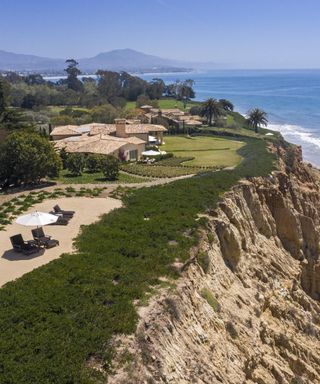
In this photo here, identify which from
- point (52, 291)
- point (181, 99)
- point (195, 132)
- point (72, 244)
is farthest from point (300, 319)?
point (181, 99)

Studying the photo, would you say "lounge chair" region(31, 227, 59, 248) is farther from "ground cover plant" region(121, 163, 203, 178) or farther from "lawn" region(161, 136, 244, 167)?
"lawn" region(161, 136, 244, 167)

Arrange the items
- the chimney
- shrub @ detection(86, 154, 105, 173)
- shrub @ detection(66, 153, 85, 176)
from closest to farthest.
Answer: shrub @ detection(66, 153, 85, 176)
shrub @ detection(86, 154, 105, 173)
the chimney

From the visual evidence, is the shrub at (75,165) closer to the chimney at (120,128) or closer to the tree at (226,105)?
the chimney at (120,128)

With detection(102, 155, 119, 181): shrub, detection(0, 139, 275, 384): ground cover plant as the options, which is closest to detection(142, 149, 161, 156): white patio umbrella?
detection(102, 155, 119, 181): shrub

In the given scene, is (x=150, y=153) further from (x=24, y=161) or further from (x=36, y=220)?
(x=36, y=220)

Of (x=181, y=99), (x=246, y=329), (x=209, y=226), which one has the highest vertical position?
(x=209, y=226)

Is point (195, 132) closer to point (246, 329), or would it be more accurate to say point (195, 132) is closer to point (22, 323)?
point (246, 329)
